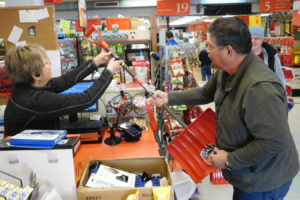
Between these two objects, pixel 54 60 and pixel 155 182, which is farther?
pixel 54 60

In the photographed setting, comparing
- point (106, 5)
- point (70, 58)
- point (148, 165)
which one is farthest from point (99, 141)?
point (106, 5)

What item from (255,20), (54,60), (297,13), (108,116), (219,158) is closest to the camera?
(219,158)

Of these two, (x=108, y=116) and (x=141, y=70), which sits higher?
(x=141, y=70)

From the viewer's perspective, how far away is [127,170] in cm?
158

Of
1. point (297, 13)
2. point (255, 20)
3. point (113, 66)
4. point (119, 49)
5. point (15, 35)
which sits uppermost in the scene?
point (255, 20)

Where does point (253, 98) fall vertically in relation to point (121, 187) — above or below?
above

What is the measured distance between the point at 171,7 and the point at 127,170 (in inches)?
319

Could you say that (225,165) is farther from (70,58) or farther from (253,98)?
(70,58)

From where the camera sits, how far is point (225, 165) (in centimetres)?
133

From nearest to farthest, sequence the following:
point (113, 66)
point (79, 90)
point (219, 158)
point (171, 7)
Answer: point (219, 158) → point (113, 66) → point (79, 90) → point (171, 7)

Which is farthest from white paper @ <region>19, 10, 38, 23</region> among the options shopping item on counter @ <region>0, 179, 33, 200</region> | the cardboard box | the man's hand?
the man's hand

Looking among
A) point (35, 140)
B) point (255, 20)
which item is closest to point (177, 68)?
point (35, 140)

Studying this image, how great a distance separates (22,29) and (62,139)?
4.71 feet

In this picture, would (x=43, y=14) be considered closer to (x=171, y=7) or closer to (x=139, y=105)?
(x=139, y=105)
